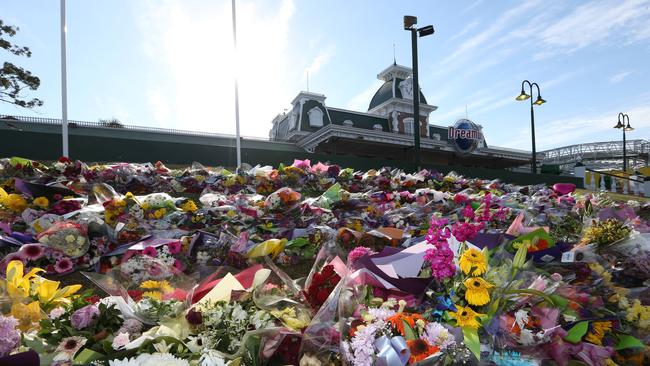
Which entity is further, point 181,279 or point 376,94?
point 376,94

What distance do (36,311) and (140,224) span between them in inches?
127

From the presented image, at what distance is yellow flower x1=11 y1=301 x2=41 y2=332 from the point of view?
70.5 inches

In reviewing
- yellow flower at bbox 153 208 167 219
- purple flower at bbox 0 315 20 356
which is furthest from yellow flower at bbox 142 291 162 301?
yellow flower at bbox 153 208 167 219

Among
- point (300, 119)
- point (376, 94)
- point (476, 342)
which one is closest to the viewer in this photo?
point (476, 342)

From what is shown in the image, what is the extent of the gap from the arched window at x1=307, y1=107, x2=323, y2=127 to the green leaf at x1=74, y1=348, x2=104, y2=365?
120 feet

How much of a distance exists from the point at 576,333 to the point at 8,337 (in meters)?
2.69

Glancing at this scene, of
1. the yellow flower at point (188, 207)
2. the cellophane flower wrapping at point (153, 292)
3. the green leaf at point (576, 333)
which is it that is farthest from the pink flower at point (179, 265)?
the green leaf at point (576, 333)

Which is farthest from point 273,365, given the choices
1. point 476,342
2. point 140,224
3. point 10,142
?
point 10,142

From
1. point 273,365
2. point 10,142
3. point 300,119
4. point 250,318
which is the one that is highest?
point 300,119

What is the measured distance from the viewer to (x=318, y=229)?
5.03 meters

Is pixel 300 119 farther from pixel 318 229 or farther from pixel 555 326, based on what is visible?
pixel 555 326

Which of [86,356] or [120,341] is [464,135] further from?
[86,356]

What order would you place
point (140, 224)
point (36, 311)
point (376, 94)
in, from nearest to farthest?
point (36, 311)
point (140, 224)
point (376, 94)

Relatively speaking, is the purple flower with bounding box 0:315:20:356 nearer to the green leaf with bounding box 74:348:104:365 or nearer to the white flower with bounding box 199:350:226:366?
the green leaf with bounding box 74:348:104:365
